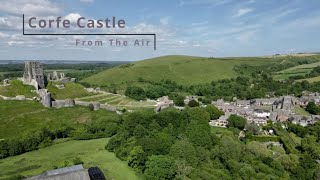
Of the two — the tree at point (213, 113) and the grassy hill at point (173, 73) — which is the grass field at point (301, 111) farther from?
the grassy hill at point (173, 73)

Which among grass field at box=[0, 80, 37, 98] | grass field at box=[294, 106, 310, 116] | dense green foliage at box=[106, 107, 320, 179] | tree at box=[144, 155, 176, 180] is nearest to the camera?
tree at box=[144, 155, 176, 180]

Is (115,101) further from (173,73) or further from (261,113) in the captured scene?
(173,73)

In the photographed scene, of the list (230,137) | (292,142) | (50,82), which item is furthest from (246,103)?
(50,82)

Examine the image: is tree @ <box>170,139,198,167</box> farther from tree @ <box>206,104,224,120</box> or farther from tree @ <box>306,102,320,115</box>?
tree @ <box>306,102,320,115</box>

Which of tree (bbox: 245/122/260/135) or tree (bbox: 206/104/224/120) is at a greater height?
tree (bbox: 206/104/224/120)

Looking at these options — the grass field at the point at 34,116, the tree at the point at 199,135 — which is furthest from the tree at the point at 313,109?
the grass field at the point at 34,116

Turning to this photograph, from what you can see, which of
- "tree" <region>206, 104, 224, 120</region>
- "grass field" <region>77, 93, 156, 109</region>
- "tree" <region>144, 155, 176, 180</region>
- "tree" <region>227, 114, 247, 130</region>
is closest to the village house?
"tree" <region>206, 104, 224, 120</region>
